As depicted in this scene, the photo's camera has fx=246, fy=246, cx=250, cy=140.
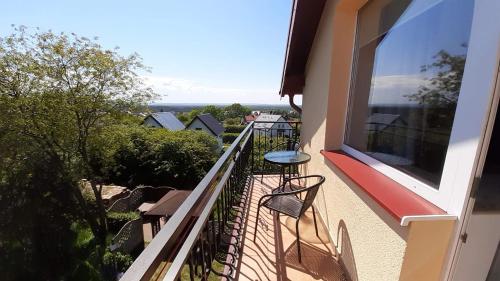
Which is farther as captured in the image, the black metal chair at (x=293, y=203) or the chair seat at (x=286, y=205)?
the chair seat at (x=286, y=205)

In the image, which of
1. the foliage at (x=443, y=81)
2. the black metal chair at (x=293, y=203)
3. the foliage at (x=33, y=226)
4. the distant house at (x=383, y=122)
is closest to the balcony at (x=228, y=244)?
the black metal chair at (x=293, y=203)

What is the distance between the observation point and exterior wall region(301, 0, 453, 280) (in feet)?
4.23

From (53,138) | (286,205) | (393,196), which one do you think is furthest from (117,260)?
(393,196)

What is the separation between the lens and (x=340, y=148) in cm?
270

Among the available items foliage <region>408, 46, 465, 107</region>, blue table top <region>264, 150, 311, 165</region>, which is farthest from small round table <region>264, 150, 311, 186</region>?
foliage <region>408, 46, 465, 107</region>

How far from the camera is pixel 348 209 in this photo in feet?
6.85

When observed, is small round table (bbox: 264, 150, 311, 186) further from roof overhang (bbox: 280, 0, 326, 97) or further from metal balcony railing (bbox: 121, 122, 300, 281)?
roof overhang (bbox: 280, 0, 326, 97)

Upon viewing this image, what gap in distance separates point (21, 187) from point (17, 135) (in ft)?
9.35

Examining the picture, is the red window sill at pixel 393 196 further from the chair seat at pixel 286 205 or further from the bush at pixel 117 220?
the bush at pixel 117 220

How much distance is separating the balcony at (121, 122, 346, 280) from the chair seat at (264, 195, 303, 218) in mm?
437

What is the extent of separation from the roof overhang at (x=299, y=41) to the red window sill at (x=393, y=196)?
→ 7.00 ft

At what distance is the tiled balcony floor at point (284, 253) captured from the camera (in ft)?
7.07

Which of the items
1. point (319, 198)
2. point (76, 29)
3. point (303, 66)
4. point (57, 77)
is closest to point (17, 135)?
point (57, 77)

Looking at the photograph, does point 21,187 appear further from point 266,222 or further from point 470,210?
point 470,210
